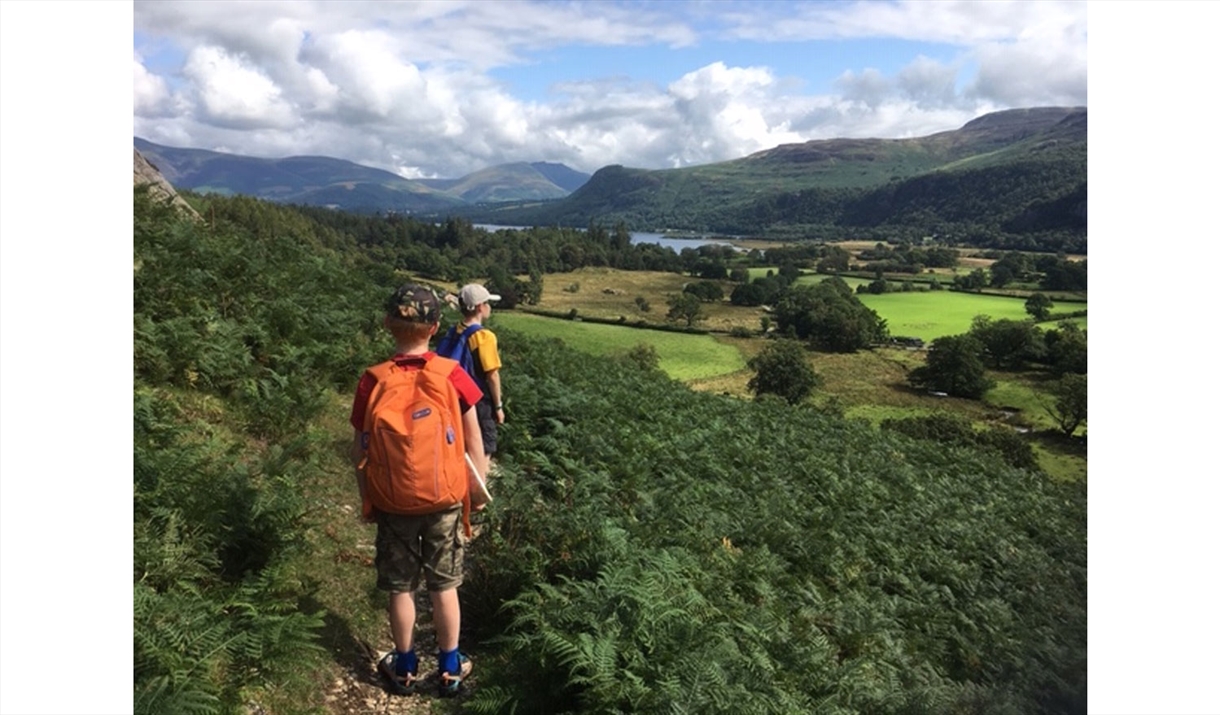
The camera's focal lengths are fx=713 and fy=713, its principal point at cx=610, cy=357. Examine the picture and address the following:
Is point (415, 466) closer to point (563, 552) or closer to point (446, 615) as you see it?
point (446, 615)

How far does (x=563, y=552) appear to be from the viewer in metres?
5.43

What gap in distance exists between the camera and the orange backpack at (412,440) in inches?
148

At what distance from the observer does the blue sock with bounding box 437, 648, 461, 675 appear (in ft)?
13.9

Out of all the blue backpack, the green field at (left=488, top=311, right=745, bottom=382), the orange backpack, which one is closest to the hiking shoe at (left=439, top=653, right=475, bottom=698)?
the orange backpack

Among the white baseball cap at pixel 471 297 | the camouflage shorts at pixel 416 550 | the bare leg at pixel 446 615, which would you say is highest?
the white baseball cap at pixel 471 297

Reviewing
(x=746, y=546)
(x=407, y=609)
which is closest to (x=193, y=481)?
(x=407, y=609)

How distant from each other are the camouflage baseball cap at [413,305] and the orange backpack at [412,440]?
0.25m

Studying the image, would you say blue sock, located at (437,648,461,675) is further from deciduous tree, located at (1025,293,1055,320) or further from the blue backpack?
deciduous tree, located at (1025,293,1055,320)

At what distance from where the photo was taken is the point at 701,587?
587 centimetres

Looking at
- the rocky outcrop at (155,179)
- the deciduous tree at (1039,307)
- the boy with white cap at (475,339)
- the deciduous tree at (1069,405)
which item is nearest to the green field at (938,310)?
the deciduous tree at (1039,307)

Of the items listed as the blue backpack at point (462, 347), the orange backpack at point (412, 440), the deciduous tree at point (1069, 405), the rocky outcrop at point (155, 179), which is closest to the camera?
the orange backpack at point (412, 440)

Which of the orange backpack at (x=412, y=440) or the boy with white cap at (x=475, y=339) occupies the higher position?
the boy with white cap at (x=475, y=339)

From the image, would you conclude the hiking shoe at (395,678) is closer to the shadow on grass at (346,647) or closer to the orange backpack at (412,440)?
the shadow on grass at (346,647)
